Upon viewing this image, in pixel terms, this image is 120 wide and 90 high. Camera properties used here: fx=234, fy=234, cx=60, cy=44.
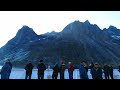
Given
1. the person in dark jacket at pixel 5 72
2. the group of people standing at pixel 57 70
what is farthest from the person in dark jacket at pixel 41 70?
the person in dark jacket at pixel 5 72

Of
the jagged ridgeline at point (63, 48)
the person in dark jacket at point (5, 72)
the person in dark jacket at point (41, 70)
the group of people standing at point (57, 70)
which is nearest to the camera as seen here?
the group of people standing at point (57, 70)

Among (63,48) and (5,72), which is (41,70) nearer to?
(5,72)

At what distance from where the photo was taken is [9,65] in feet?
40.8

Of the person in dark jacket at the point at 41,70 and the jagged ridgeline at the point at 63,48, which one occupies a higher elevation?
the jagged ridgeline at the point at 63,48

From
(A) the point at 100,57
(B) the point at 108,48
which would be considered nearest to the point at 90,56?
(A) the point at 100,57

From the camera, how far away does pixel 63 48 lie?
503ft

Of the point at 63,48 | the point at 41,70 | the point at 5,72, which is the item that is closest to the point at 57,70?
the point at 41,70

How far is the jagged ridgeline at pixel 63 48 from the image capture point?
146750 mm

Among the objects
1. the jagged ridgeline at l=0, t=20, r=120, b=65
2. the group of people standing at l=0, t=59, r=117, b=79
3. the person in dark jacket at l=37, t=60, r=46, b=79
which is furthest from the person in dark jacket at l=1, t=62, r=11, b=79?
the jagged ridgeline at l=0, t=20, r=120, b=65

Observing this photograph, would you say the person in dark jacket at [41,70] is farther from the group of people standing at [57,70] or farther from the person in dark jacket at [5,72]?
the person in dark jacket at [5,72]

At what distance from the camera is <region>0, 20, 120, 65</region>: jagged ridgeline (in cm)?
14675
